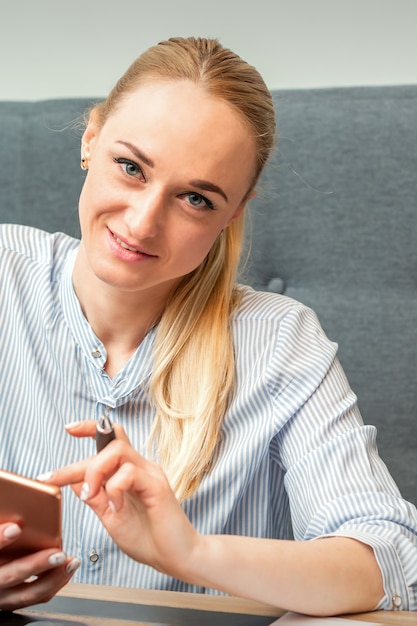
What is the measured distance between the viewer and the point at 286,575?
1.01m

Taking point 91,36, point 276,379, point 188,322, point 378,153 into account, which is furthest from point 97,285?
point 91,36

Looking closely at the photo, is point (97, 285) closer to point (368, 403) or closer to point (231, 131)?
point (231, 131)

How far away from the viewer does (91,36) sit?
2.18m

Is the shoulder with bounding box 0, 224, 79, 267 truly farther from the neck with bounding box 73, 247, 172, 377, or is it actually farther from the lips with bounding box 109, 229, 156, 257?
the lips with bounding box 109, 229, 156, 257

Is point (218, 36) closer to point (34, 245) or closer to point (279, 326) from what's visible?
point (34, 245)

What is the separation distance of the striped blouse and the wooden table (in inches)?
8.8

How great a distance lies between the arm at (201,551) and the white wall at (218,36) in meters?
1.27

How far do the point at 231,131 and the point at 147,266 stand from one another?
0.22 meters

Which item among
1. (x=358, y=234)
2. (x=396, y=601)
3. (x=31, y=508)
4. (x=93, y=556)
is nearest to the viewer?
(x=31, y=508)

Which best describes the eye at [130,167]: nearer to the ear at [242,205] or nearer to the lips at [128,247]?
the lips at [128,247]

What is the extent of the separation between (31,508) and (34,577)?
14cm

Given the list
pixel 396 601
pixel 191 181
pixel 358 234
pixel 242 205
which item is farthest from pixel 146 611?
pixel 358 234

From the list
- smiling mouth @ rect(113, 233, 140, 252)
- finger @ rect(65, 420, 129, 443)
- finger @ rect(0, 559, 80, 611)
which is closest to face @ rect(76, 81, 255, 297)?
smiling mouth @ rect(113, 233, 140, 252)

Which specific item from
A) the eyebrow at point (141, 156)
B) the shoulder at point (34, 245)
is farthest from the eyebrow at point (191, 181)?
the shoulder at point (34, 245)
